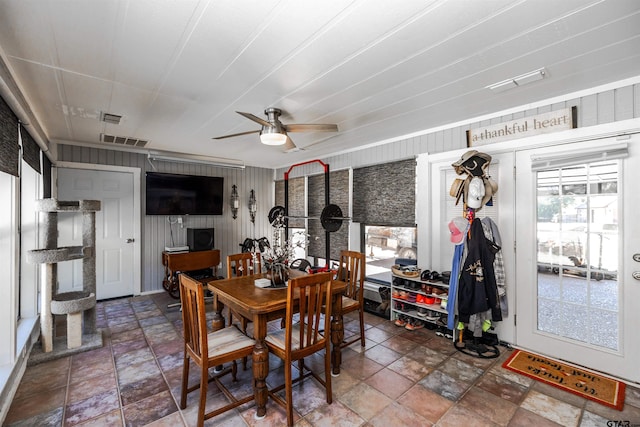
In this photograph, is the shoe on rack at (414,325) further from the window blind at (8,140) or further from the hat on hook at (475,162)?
the window blind at (8,140)

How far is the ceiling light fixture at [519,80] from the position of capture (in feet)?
7.03

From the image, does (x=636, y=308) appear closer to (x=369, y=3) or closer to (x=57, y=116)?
(x=369, y=3)

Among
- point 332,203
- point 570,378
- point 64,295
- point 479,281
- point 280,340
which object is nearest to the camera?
point 280,340

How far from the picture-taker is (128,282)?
15.4 ft

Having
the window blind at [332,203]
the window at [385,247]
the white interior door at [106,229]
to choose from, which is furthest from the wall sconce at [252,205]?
the window at [385,247]

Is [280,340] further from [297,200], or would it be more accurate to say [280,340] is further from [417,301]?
[297,200]

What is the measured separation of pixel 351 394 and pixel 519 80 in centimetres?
271

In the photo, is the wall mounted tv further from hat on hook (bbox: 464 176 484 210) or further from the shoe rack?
hat on hook (bbox: 464 176 484 210)

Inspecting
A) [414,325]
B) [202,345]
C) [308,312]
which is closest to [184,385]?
[202,345]

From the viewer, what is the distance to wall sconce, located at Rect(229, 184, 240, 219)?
5633 millimetres

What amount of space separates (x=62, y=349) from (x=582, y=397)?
4457mm

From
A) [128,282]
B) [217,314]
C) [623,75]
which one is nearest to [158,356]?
[217,314]

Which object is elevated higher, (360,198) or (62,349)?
(360,198)

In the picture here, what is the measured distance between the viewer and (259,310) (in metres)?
1.97
